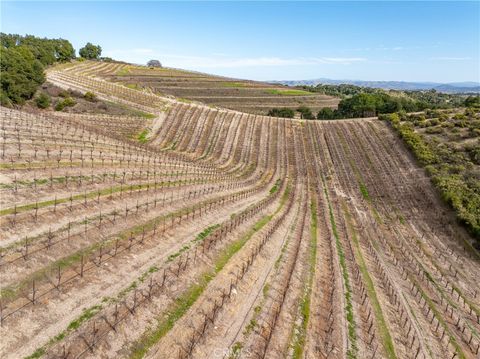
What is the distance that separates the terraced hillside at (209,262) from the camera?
18312 millimetres

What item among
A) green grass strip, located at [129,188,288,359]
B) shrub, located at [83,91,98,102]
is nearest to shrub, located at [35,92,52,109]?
shrub, located at [83,91,98,102]

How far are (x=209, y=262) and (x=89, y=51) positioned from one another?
20024 cm

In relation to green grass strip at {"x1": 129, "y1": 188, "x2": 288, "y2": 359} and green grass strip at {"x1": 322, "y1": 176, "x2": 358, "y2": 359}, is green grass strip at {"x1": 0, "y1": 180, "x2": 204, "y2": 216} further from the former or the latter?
green grass strip at {"x1": 322, "y1": 176, "x2": 358, "y2": 359}

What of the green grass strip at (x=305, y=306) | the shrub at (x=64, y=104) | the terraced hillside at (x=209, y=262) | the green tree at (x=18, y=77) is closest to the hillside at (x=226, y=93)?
the green tree at (x=18, y=77)

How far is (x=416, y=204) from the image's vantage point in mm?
53031

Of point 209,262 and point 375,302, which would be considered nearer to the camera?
point 209,262

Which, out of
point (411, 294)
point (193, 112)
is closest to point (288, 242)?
point (411, 294)

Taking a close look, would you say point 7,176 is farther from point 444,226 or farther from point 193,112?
point 193,112

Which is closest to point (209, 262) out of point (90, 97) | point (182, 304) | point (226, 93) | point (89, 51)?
point (182, 304)

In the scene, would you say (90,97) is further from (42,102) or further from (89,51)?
(89,51)

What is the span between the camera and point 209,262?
87.8 ft

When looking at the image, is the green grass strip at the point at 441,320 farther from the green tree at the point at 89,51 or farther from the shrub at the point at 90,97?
the green tree at the point at 89,51

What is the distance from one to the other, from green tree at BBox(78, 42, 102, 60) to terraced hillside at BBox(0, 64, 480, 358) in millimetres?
165878

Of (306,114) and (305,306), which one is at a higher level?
(306,114)
